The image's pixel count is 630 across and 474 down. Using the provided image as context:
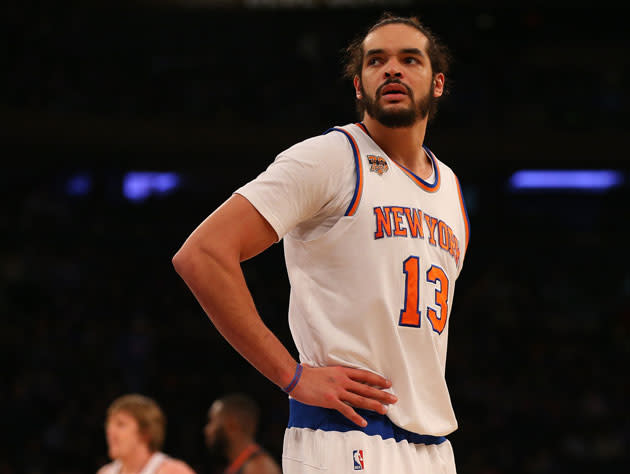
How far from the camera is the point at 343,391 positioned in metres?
2.51

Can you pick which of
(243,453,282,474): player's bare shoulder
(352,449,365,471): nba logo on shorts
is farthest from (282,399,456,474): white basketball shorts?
(243,453,282,474): player's bare shoulder

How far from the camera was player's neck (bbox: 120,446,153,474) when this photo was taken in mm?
5898

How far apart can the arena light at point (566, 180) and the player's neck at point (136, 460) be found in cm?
1266

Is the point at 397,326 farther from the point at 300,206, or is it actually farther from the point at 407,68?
the point at 407,68

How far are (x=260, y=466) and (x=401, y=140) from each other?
12.3ft

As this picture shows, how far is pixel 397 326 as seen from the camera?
2.61 metres

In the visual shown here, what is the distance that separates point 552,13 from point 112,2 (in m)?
9.34

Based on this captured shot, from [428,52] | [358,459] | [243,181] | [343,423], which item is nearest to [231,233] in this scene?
[343,423]

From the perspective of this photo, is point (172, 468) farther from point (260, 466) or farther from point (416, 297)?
point (416, 297)

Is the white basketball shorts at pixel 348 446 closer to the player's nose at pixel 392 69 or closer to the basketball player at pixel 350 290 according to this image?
the basketball player at pixel 350 290

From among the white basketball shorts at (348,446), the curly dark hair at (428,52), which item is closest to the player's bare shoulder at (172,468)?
the white basketball shorts at (348,446)

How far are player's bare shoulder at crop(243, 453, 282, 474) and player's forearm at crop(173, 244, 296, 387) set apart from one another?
3627 mm

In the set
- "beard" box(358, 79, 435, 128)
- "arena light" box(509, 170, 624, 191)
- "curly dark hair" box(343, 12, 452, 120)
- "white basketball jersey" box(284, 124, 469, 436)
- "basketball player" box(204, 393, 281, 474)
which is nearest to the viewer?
"white basketball jersey" box(284, 124, 469, 436)

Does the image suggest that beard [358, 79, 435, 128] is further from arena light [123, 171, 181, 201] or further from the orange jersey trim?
arena light [123, 171, 181, 201]
